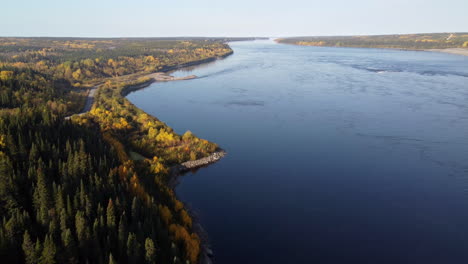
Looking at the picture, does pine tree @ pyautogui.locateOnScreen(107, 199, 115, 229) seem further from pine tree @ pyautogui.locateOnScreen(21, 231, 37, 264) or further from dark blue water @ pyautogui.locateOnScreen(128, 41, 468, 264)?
dark blue water @ pyautogui.locateOnScreen(128, 41, 468, 264)

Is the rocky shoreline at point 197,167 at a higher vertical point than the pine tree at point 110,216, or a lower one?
lower

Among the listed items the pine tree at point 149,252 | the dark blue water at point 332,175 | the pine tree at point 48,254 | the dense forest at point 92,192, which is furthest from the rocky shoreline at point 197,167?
the pine tree at point 48,254

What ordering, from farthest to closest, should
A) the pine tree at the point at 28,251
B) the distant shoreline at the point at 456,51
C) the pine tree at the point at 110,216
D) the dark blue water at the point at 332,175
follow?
1. the distant shoreline at the point at 456,51
2. the dark blue water at the point at 332,175
3. the pine tree at the point at 110,216
4. the pine tree at the point at 28,251

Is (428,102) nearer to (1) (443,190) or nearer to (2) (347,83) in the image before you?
(2) (347,83)

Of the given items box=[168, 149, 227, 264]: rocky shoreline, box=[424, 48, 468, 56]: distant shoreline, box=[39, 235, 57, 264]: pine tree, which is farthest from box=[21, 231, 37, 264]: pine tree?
box=[424, 48, 468, 56]: distant shoreline

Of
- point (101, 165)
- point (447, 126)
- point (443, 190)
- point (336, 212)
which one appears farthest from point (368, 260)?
point (447, 126)

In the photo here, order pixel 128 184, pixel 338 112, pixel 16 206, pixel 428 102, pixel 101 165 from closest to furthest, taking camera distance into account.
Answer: pixel 16 206, pixel 128 184, pixel 101 165, pixel 338 112, pixel 428 102

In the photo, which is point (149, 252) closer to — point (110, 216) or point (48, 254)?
point (110, 216)

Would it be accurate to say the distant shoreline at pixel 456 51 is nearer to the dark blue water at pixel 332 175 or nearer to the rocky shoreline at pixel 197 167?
the dark blue water at pixel 332 175
